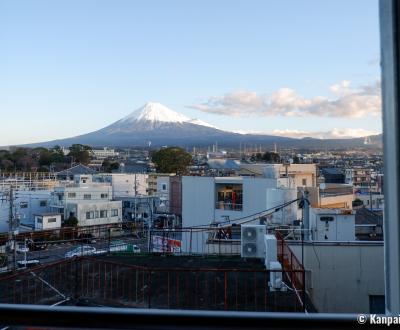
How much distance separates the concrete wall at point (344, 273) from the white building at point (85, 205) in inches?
397

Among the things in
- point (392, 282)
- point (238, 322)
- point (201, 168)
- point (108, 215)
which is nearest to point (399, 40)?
point (392, 282)

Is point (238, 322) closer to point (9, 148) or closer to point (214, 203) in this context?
point (214, 203)

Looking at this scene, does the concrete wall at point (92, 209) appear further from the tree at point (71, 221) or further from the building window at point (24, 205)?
the building window at point (24, 205)

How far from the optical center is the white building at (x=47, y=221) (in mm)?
13078

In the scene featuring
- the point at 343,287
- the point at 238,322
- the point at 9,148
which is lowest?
the point at 343,287

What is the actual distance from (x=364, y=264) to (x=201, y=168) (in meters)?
16.2

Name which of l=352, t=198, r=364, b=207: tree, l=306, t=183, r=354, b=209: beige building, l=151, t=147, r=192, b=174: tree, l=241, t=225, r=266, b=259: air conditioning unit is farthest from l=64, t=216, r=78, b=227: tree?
l=241, t=225, r=266, b=259: air conditioning unit

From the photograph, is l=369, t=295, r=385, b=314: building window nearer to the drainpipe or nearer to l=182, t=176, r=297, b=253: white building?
the drainpipe

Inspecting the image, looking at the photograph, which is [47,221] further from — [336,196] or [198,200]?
[336,196]

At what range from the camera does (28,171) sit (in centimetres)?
1808

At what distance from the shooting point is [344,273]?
558cm

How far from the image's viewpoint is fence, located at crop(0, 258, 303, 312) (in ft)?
11.0

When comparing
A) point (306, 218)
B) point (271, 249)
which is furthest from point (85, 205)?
point (271, 249)

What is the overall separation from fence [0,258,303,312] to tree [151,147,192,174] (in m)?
17.2
